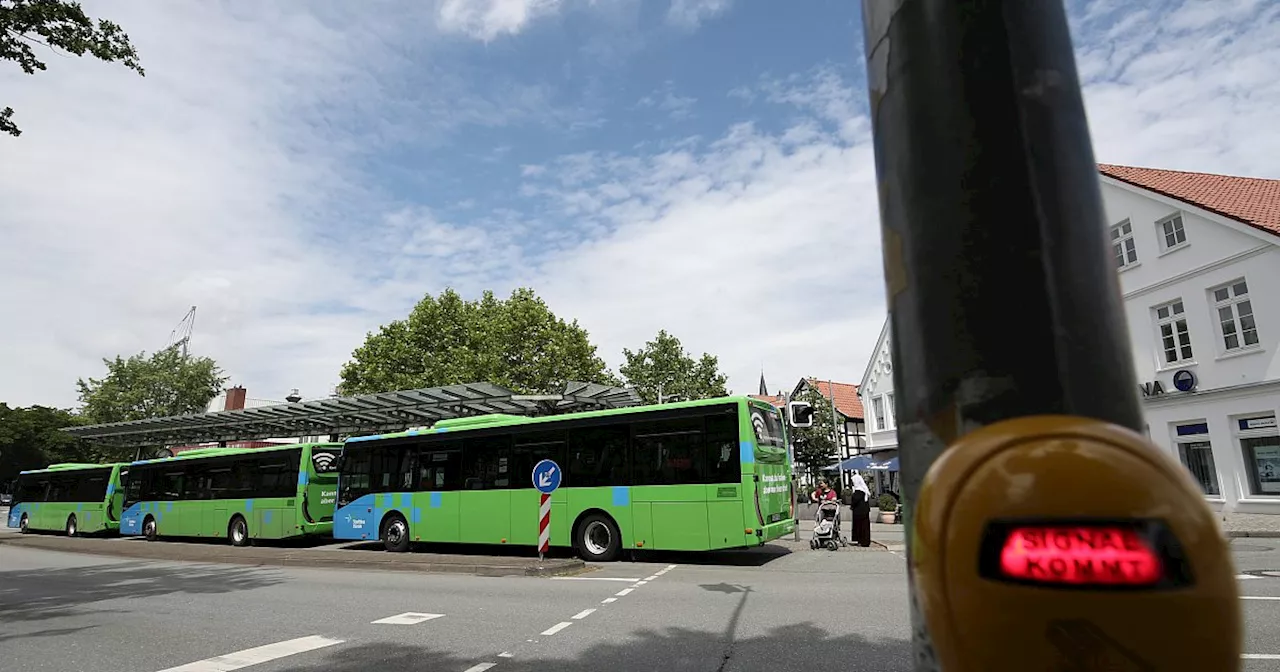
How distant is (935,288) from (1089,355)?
256 mm

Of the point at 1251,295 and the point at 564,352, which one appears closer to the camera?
the point at 1251,295

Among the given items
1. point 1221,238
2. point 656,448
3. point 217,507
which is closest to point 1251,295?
point 1221,238

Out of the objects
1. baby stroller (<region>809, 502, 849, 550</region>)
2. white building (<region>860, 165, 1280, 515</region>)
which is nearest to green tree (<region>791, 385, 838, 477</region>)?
white building (<region>860, 165, 1280, 515</region>)

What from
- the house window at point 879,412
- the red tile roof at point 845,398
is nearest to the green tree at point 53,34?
the house window at point 879,412

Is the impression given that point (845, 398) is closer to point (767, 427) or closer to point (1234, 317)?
point (1234, 317)

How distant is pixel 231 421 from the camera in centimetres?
2850

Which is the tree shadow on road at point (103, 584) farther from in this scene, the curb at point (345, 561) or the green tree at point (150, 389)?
the green tree at point (150, 389)

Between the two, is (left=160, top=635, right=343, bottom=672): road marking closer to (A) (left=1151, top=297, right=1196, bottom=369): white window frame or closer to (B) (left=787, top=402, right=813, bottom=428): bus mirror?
(B) (left=787, top=402, right=813, bottom=428): bus mirror

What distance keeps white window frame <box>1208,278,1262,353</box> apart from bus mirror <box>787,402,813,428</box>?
13.7 metres

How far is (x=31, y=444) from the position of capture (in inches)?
2426

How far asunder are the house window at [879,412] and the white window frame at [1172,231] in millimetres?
14513

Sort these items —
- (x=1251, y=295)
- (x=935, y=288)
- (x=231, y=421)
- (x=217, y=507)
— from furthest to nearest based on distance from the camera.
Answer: (x=231, y=421) → (x=217, y=507) → (x=1251, y=295) → (x=935, y=288)

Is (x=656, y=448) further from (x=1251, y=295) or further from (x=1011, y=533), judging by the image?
(x=1251, y=295)

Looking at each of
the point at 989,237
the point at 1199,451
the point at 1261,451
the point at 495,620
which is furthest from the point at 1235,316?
the point at 989,237
